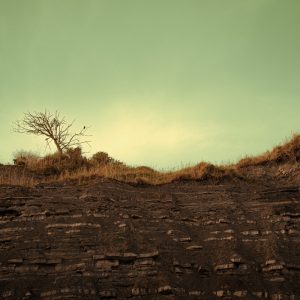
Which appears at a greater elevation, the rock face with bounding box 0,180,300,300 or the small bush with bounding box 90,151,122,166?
the small bush with bounding box 90,151,122,166

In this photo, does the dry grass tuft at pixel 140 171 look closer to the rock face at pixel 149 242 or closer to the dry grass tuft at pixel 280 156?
the dry grass tuft at pixel 280 156

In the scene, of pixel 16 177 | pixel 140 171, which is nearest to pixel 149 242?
pixel 140 171

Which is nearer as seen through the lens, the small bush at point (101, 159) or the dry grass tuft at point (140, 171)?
the dry grass tuft at point (140, 171)

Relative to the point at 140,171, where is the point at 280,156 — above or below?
above

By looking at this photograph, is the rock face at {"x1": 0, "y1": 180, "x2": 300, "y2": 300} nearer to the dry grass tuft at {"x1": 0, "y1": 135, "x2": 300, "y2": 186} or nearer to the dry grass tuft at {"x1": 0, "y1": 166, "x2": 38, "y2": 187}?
the dry grass tuft at {"x1": 0, "y1": 135, "x2": 300, "y2": 186}

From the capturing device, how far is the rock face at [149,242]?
14.2 metres

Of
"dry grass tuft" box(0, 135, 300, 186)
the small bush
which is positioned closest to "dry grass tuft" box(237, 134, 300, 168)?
"dry grass tuft" box(0, 135, 300, 186)

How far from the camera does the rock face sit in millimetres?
14250

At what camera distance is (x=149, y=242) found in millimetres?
16156

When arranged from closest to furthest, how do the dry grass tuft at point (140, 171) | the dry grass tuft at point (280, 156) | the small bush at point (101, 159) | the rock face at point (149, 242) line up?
1. the rock face at point (149, 242)
2. the dry grass tuft at point (140, 171)
3. the dry grass tuft at point (280, 156)
4. the small bush at point (101, 159)

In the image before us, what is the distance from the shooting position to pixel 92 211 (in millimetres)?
17328

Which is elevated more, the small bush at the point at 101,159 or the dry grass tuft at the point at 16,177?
the small bush at the point at 101,159

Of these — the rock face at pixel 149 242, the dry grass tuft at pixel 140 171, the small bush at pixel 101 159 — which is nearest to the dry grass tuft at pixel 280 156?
the dry grass tuft at pixel 140 171

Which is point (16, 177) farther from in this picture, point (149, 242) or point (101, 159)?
point (149, 242)
